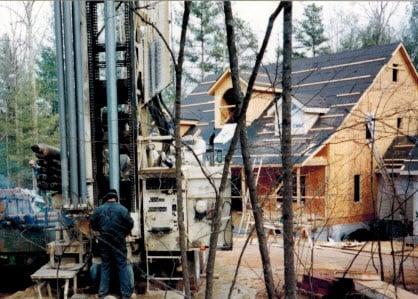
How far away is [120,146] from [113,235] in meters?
1.79

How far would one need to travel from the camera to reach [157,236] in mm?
8602

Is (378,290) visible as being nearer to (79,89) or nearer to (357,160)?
(79,89)

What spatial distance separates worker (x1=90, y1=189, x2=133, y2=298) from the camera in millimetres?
7738

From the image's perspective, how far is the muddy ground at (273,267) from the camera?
8945 millimetres

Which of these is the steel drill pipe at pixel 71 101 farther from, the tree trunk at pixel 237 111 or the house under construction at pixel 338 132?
the house under construction at pixel 338 132

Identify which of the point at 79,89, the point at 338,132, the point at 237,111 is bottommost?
the point at 237,111

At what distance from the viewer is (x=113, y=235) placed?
25.4ft

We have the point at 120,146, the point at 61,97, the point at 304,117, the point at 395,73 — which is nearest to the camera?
the point at 61,97

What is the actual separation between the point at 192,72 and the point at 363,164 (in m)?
24.4

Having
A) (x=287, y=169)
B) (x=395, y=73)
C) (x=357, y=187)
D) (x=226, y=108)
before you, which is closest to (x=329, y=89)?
(x=395, y=73)

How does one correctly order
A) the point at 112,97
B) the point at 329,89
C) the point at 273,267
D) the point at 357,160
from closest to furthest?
the point at 112,97, the point at 273,267, the point at 357,160, the point at 329,89

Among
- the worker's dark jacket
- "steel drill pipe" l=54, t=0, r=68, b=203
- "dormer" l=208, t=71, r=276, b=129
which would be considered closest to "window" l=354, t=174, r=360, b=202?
"dormer" l=208, t=71, r=276, b=129

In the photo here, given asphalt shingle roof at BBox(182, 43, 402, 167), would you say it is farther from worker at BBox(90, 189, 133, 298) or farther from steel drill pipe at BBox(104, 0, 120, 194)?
worker at BBox(90, 189, 133, 298)

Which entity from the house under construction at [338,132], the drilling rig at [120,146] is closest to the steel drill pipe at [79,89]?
the drilling rig at [120,146]
